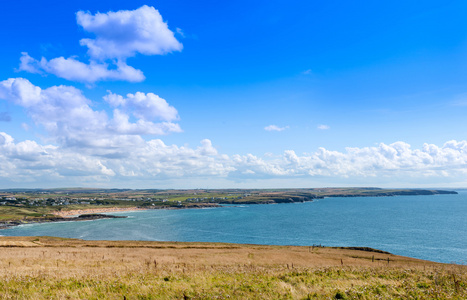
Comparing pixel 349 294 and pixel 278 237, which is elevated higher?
pixel 349 294

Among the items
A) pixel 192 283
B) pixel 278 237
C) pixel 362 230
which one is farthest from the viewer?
pixel 362 230

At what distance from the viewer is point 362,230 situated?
116m

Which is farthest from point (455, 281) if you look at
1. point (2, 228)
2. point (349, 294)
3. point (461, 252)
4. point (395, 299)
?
point (2, 228)

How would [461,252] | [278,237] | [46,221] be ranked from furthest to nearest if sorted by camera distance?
[46,221] < [278,237] < [461,252]

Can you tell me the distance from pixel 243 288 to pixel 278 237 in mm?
87718

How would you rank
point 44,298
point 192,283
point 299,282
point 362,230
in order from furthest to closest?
point 362,230 → point 299,282 → point 192,283 → point 44,298

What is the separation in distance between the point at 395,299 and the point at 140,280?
47.1 ft

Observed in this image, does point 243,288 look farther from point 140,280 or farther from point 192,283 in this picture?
point 140,280

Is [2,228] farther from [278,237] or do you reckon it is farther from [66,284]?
[66,284]

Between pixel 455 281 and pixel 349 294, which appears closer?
pixel 349 294

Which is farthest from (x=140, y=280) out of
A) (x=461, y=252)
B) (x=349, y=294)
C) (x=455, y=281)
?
(x=461, y=252)

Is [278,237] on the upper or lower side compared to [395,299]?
lower

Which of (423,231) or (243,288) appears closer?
(243,288)

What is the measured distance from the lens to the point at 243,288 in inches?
648
